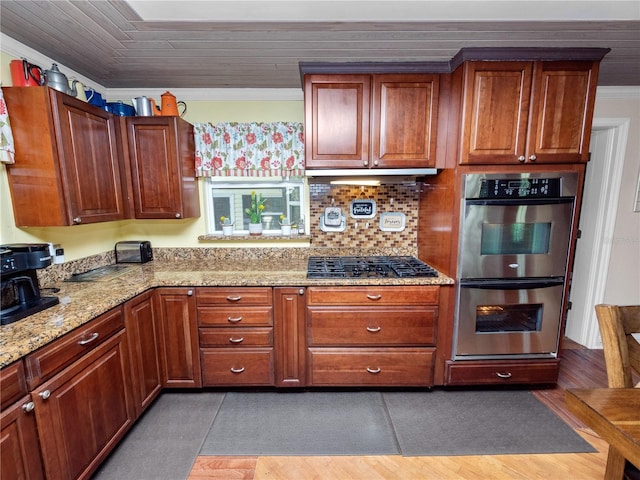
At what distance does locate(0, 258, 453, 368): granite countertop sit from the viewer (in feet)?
3.94

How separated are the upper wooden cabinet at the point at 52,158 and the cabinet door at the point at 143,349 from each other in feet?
2.08

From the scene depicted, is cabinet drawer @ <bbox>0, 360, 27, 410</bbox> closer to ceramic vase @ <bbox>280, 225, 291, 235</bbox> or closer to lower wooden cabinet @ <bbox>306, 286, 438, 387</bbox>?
lower wooden cabinet @ <bbox>306, 286, 438, 387</bbox>

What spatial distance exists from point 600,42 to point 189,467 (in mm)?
3394

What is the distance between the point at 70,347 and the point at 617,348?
2221 mm

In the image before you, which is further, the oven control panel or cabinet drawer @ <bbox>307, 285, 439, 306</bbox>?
cabinet drawer @ <bbox>307, 285, 439, 306</bbox>

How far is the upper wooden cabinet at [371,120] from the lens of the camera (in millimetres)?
1999

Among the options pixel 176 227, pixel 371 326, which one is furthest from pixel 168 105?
pixel 371 326

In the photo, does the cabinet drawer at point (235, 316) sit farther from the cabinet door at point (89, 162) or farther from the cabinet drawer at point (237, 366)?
the cabinet door at point (89, 162)

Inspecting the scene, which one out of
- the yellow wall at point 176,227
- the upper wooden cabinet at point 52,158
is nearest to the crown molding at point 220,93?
the yellow wall at point 176,227

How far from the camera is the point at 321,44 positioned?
178cm

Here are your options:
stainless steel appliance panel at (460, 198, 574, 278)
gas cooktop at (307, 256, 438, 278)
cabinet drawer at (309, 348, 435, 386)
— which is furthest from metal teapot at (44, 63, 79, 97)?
stainless steel appliance panel at (460, 198, 574, 278)

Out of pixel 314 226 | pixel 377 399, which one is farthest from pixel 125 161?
A: pixel 377 399

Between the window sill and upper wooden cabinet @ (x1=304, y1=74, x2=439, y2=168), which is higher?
upper wooden cabinet @ (x1=304, y1=74, x2=439, y2=168)

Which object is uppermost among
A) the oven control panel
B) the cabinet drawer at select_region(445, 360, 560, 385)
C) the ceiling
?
the ceiling
